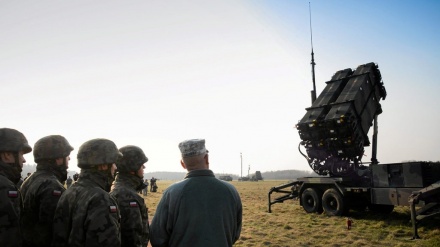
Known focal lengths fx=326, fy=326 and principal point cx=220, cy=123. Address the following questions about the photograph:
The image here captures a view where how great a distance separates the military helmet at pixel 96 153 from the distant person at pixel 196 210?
0.93 m

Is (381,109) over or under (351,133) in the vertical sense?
over

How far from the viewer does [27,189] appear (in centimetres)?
372

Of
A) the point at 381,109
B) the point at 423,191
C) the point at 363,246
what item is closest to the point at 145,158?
the point at 363,246

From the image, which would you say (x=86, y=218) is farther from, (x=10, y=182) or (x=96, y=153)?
(x=10, y=182)

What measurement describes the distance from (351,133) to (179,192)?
10639mm

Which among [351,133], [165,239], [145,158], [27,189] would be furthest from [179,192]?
[351,133]

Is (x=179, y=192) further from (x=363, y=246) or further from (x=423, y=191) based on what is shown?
(x=423, y=191)

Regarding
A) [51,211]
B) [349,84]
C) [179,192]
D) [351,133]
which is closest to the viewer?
[179,192]

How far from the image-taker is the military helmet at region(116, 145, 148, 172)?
4.03m

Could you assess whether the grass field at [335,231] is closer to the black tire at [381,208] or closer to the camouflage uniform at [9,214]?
the black tire at [381,208]

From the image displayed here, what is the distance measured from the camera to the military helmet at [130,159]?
4.03 metres

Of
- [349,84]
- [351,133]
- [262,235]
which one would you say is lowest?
[262,235]

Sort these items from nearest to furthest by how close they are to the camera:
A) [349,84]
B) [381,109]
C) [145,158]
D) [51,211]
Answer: [51,211], [145,158], [349,84], [381,109]

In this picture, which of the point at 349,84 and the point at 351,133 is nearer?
the point at 351,133
